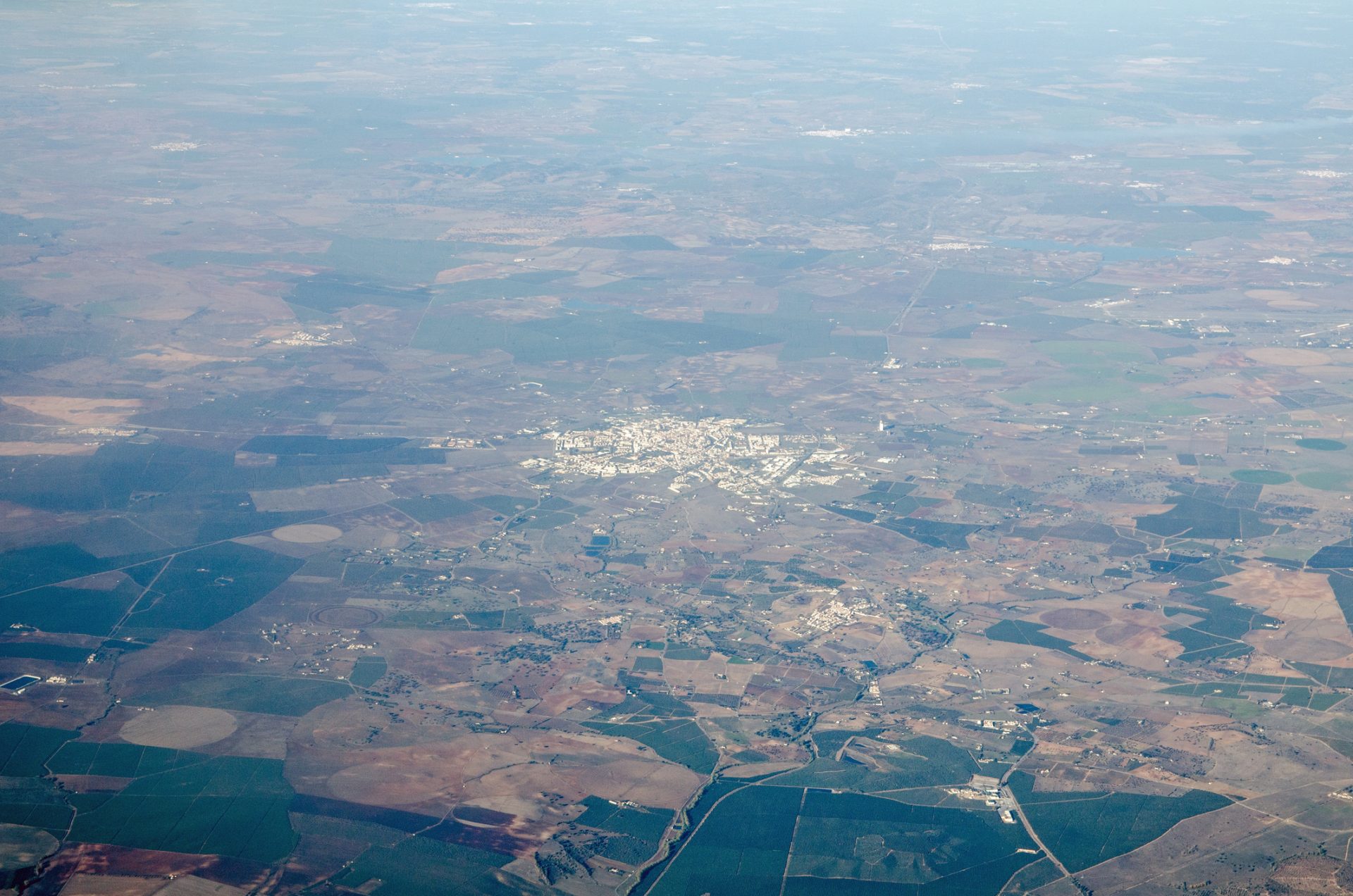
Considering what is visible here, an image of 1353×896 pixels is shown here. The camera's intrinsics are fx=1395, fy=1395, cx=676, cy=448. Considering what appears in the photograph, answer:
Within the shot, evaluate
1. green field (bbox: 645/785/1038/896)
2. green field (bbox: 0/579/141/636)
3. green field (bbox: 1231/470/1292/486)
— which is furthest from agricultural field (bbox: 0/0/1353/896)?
green field (bbox: 1231/470/1292/486)

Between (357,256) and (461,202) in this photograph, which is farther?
(461,202)

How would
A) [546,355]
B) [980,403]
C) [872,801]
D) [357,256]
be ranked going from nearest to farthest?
[872,801]
[980,403]
[546,355]
[357,256]

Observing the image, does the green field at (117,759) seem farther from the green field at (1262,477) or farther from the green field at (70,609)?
the green field at (1262,477)

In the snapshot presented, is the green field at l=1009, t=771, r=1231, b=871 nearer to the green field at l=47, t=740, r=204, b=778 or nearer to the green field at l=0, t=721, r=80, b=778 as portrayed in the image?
the green field at l=47, t=740, r=204, b=778

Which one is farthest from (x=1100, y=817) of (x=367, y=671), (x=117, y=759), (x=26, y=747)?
(x=26, y=747)

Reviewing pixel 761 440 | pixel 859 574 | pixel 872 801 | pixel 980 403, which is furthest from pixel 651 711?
pixel 980 403

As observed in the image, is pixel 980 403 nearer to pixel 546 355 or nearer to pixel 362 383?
pixel 546 355

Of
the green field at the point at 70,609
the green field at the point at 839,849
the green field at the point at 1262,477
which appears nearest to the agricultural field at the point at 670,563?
the green field at the point at 839,849

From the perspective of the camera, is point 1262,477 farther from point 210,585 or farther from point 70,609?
point 70,609
